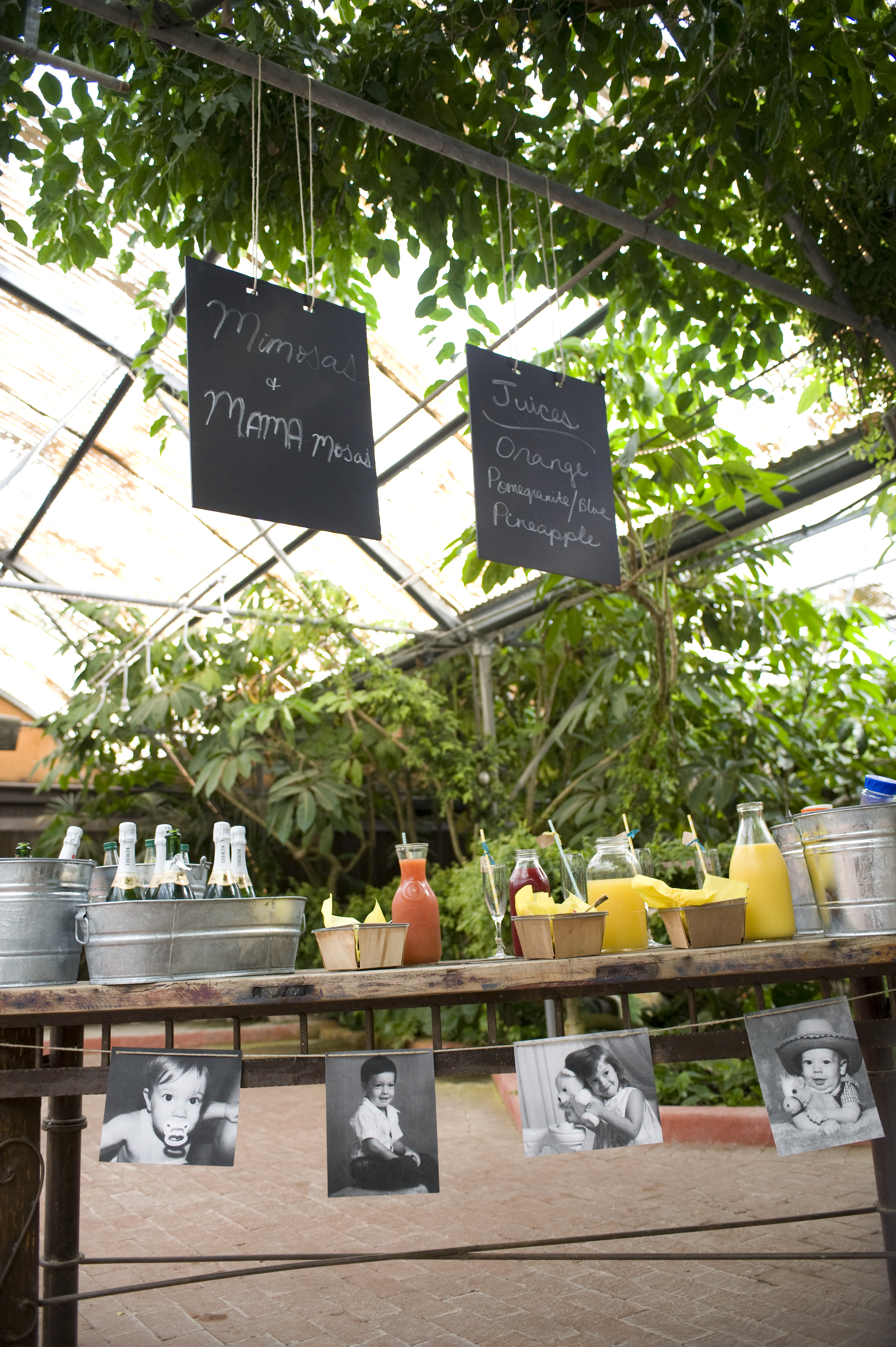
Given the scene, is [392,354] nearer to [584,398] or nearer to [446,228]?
[446,228]

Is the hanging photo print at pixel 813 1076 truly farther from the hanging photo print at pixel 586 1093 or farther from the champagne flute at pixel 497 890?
the champagne flute at pixel 497 890

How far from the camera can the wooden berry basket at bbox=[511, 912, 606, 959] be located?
166 cm

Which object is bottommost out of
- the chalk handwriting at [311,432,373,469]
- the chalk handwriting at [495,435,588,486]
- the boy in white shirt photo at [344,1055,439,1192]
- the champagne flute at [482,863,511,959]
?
the boy in white shirt photo at [344,1055,439,1192]

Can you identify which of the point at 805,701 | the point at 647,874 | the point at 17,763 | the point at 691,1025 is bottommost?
the point at 691,1025

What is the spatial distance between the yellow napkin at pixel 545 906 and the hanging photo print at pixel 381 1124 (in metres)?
0.30

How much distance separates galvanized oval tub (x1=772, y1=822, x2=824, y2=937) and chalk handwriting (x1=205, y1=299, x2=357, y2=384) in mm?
1449

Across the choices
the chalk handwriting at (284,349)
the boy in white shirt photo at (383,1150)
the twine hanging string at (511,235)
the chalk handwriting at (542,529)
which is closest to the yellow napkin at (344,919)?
the boy in white shirt photo at (383,1150)

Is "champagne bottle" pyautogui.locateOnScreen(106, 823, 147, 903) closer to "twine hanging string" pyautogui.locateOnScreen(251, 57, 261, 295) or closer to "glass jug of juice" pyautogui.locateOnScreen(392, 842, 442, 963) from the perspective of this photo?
"glass jug of juice" pyautogui.locateOnScreen(392, 842, 442, 963)

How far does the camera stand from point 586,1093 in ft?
5.29

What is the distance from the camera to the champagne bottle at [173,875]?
1858mm

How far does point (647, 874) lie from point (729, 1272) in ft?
4.62

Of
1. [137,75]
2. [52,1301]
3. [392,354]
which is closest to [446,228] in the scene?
[137,75]

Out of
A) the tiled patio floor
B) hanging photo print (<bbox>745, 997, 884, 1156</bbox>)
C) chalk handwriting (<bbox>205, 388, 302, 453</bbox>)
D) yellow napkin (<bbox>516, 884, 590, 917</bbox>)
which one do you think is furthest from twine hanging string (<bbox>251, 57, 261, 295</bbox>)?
the tiled patio floor

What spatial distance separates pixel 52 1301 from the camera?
→ 2.02 meters
